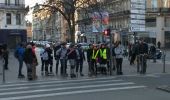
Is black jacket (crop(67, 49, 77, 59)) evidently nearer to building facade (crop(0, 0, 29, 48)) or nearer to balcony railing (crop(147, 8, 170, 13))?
building facade (crop(0, 0, 29, 48))

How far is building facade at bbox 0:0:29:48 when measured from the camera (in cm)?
8604

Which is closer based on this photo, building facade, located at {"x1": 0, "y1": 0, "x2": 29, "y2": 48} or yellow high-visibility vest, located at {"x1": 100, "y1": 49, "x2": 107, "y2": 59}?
yellow high-visibility vest, located at {"x1": 100, "y1": 49, "x2": 107, "y2": 59}

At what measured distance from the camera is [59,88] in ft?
61.5

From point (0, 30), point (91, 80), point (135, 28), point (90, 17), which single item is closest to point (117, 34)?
point (0, 30)

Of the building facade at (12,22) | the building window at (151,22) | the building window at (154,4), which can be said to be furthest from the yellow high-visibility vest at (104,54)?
the building window at (154,4)

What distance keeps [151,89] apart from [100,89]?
6.21 ft

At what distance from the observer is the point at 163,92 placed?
17109 millimetres

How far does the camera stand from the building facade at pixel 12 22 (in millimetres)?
86037

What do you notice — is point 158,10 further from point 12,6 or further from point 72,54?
point 72,54

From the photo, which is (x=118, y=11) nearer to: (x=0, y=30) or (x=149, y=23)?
(x=149, y=23)

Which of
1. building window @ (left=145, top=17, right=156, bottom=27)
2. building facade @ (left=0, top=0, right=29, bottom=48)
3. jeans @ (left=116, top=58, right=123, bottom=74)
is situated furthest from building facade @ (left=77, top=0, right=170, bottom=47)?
jeans @ (left=116, top=58, right=123, bottom=74)

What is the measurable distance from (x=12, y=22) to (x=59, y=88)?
70664 millimetres

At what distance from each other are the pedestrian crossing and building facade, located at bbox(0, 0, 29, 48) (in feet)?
214

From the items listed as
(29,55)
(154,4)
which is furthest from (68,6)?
(154,4)
